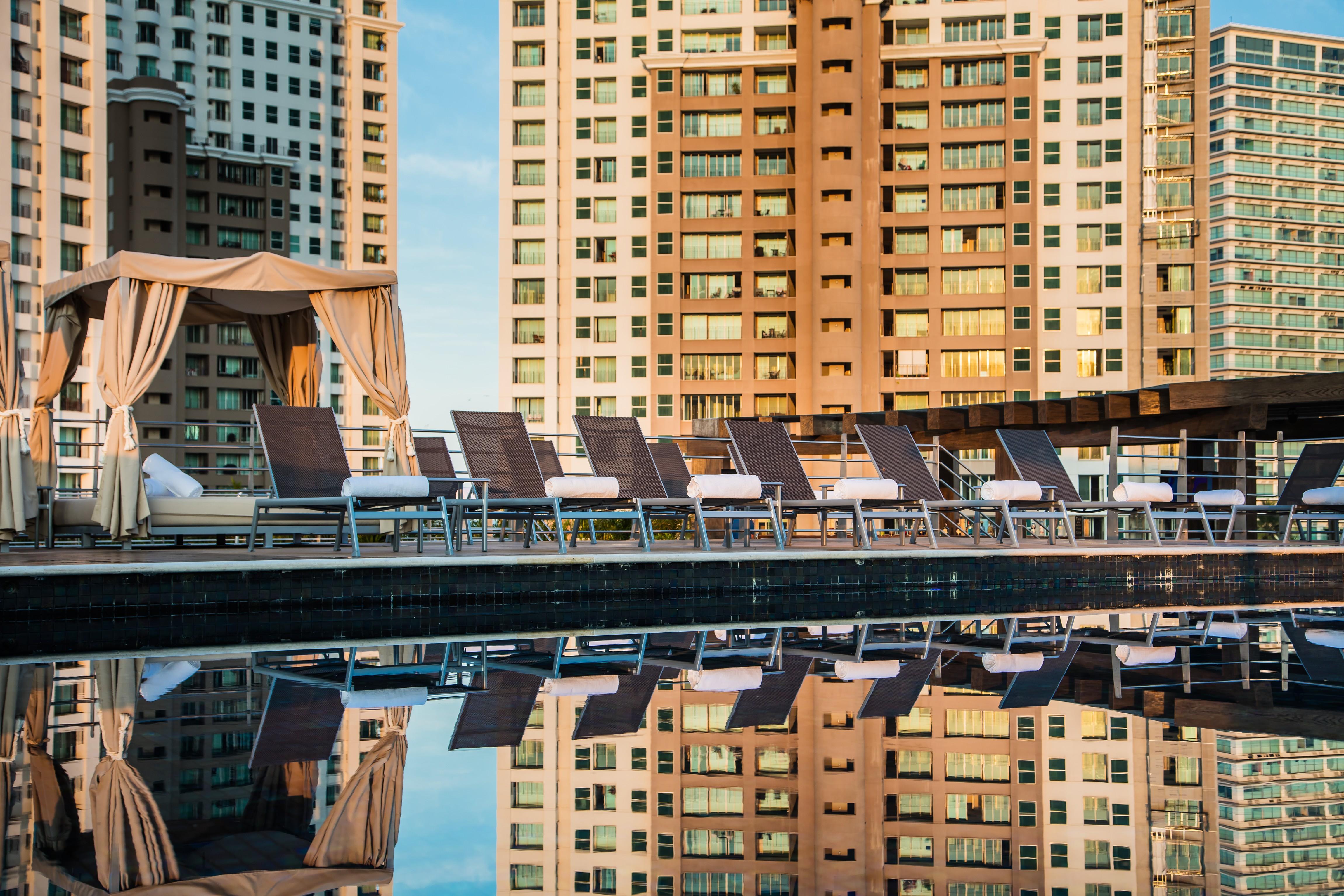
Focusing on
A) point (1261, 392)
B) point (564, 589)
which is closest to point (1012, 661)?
point (564, 589)

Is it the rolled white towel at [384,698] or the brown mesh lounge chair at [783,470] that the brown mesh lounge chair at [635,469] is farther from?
the rolled white towel at [384,698]

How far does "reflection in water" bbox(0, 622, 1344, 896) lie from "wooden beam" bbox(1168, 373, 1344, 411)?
36.2 feet

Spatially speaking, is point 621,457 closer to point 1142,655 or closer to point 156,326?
point 156,326

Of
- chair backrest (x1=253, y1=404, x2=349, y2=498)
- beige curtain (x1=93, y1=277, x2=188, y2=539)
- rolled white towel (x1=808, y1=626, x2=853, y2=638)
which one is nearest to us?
rolled white towel (x1=808, y1=626, x2=853, y2=638)

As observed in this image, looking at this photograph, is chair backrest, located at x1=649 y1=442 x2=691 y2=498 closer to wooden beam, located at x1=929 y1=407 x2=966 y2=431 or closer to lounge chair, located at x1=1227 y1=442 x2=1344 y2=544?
lounge chair, located at x1=1227 y1=442 x2=1344 y2=544

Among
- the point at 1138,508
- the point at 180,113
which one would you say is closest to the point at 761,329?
the point at 180,113

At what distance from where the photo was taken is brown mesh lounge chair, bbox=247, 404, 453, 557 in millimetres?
9445

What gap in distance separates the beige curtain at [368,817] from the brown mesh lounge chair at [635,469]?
248 inches

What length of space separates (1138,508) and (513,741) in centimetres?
949

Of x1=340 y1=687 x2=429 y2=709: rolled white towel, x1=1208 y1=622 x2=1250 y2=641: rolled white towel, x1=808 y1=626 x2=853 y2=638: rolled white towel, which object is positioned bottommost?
x1=808 y1=626 x2=853 y2=638: rolled white towel

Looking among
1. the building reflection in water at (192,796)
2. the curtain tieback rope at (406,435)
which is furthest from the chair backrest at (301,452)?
Answer: the building reflection in water at (192,796)

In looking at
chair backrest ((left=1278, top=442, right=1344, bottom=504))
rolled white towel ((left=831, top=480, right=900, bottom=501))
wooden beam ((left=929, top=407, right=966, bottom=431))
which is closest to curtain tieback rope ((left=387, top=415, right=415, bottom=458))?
rolled white towel ((left=831, top=480, right=900, bottom=501))

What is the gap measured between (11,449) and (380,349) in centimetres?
311

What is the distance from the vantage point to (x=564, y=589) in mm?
9492
